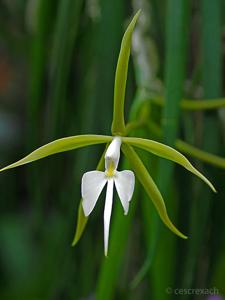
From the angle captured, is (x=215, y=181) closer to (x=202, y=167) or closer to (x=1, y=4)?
(x=202, y=167)

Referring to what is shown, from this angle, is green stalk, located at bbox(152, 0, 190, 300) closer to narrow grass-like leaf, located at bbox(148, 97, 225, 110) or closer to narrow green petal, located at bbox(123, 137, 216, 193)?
narrow grass-like leaf, located at bbox(148, 97, 225, 110)

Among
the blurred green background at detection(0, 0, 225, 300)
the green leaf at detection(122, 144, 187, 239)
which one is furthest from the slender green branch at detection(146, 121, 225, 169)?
the green leaf at detection(122, 144, 187, 239)

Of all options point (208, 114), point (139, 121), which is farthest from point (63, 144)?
point (208, 114)

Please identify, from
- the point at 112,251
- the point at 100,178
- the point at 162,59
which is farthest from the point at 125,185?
the point at 162,59

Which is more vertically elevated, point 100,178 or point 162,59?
point 162,59

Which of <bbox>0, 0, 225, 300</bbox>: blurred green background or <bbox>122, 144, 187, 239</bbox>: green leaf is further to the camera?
<bbox>0, 0, 225, 300</bbox>: blurred green background

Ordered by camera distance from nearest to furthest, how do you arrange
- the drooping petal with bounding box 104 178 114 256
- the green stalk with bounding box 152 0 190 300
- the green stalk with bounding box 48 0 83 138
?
the drooping petal with bounding box 104 178 114 256
the green stalk with bounding box 152 0 190 300
the green stalk with bounding box 48 0 83 138
